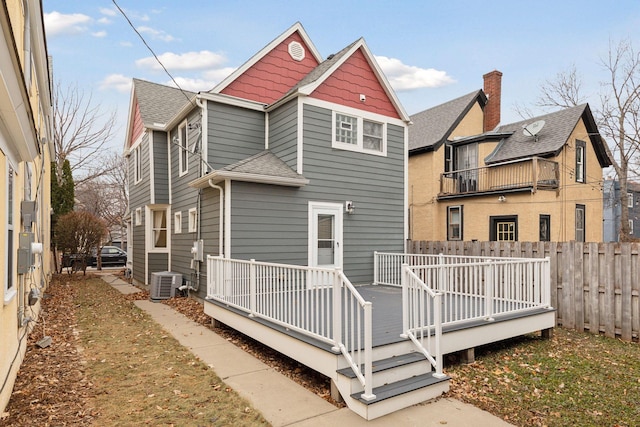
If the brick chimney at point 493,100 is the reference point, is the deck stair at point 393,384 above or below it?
below

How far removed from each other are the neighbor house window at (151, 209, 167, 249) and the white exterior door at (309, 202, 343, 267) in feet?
19.7

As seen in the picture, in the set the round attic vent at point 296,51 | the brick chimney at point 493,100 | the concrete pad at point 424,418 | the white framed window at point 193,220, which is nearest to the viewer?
the concrete pad at point 424,418

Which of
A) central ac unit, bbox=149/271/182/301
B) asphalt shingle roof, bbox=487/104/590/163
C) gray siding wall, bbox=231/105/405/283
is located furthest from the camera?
asphalt shingle roof, bbox=487/104/590/163

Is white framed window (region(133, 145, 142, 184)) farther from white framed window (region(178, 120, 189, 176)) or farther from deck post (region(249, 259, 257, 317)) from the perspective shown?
deck post (region(249, 259, 257, 317))

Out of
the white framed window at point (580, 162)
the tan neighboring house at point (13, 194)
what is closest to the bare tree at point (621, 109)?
the white framed window at point (580, 162)

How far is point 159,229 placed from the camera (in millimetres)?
12602

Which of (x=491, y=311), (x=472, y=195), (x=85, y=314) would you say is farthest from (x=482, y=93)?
(x=85, y=314)

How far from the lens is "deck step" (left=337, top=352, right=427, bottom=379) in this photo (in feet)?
13.0

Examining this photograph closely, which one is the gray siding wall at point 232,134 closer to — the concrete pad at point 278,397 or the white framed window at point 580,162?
the concrete pad at point 278,397

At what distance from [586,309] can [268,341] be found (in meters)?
5.89

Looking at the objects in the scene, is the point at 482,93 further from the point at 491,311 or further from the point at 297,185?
the point at 491,311

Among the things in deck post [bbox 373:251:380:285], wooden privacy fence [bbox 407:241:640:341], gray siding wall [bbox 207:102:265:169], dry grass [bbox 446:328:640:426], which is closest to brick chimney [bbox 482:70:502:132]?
deck post [bbox 373:251:380:285]

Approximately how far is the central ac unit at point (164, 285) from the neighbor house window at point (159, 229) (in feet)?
8.44

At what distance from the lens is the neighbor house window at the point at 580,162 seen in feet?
49.8
